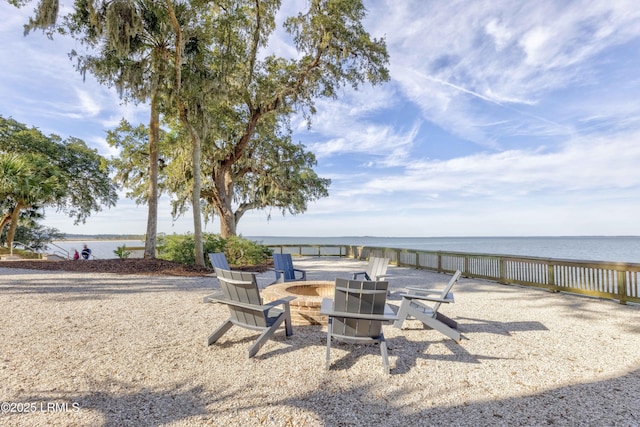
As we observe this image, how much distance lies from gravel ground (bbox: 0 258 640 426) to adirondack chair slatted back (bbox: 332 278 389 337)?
317 mm

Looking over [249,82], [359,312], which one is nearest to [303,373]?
[359,312]

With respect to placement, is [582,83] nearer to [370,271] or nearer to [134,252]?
[370,271]

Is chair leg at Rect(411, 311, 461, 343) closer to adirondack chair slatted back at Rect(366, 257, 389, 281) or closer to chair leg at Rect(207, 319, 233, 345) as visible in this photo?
chair leg at Rect(207, 319, 233, 345)

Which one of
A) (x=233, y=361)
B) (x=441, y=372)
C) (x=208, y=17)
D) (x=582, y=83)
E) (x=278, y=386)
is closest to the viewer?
(x=278, y=386)

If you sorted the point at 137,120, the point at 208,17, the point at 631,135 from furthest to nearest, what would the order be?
1. the point at 137,120
2. the point at 631,135
3. the point at 208,17

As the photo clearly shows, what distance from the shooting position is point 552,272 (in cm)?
723

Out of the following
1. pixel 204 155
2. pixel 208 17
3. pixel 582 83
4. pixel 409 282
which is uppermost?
pixel 208 17

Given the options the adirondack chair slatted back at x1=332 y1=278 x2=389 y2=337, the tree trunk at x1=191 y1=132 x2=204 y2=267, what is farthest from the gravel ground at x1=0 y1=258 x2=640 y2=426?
the tree trunk at x1=191 y1=132 x2=204 y2=267

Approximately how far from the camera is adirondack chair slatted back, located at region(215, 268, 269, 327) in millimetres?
3234

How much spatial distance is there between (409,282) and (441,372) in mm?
5845

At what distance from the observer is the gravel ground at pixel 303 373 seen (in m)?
2.22

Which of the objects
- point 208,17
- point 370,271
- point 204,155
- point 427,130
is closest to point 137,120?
point 204,155

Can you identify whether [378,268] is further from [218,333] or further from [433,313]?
[218,333]

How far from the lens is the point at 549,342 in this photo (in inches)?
149
